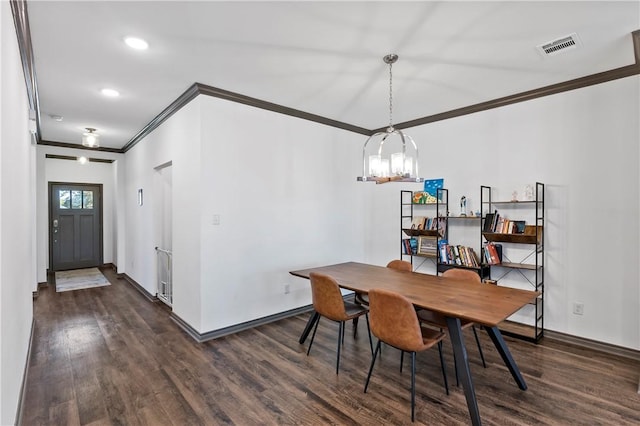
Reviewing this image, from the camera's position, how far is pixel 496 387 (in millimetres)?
2492

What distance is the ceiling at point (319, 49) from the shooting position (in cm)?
219

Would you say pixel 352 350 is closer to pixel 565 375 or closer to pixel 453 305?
pixel 453 305

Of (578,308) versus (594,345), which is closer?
(594,345)

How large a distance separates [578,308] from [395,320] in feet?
7.96

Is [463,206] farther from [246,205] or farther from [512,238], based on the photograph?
[246,205]

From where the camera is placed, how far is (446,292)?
8.20 feet

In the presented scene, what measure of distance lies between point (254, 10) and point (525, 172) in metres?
3.31

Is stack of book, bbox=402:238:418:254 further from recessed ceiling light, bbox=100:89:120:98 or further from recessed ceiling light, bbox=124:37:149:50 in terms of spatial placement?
recessed ceiling light, bbox=100:89:120:98

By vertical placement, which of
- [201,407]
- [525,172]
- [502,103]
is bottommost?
[201,407]

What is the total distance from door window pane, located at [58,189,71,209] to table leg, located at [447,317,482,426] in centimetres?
840

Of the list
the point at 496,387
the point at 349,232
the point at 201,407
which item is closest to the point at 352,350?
the point at 496,387

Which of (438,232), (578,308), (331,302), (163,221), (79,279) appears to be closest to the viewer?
(331,302)

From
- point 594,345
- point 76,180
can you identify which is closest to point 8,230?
point 594,345

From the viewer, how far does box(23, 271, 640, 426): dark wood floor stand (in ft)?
7.13
